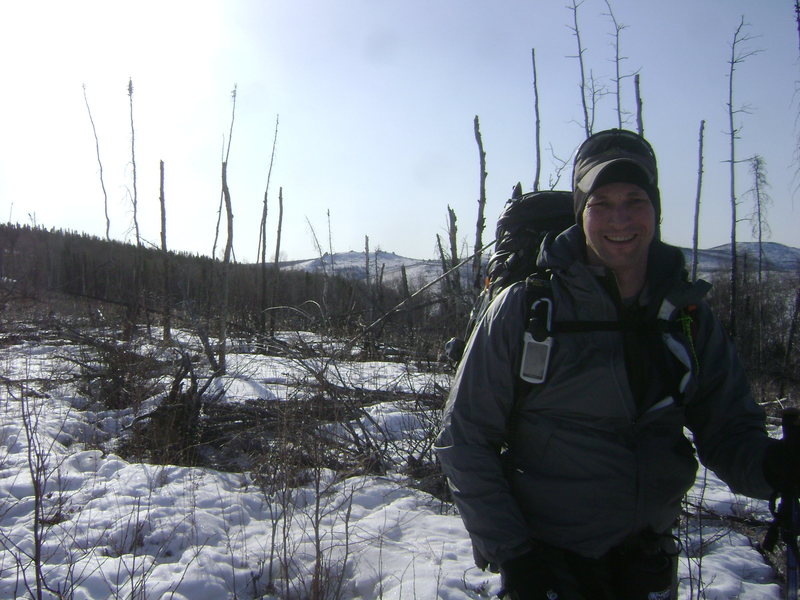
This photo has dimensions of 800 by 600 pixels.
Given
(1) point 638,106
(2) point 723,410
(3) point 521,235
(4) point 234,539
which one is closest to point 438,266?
(1) point 638,106

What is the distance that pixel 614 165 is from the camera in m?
1.68

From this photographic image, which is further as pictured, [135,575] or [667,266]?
[135,575]

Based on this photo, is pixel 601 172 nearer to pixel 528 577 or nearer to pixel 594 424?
pixel 594 424

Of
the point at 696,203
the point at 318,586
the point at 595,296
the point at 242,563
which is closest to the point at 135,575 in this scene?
the point at 242,563

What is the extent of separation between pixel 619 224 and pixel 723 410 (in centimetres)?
66

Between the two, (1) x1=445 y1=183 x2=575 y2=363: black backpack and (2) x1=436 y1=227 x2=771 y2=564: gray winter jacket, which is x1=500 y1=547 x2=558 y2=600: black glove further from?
(1) x1=445 y1=183 x2=575 y2=363: black backpack

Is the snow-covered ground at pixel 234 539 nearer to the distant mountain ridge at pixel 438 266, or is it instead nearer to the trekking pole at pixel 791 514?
the trekking pole at pixel 791 514

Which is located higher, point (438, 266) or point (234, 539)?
point (438, 266)

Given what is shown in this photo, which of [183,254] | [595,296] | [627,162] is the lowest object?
[595,296]

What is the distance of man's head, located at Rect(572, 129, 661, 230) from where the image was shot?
168 cm

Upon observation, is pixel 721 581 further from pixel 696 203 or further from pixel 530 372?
pixel 696 203

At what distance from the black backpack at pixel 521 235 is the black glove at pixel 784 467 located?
0.84 m

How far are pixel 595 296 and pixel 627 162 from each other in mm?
420

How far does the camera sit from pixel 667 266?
67.6 inches
